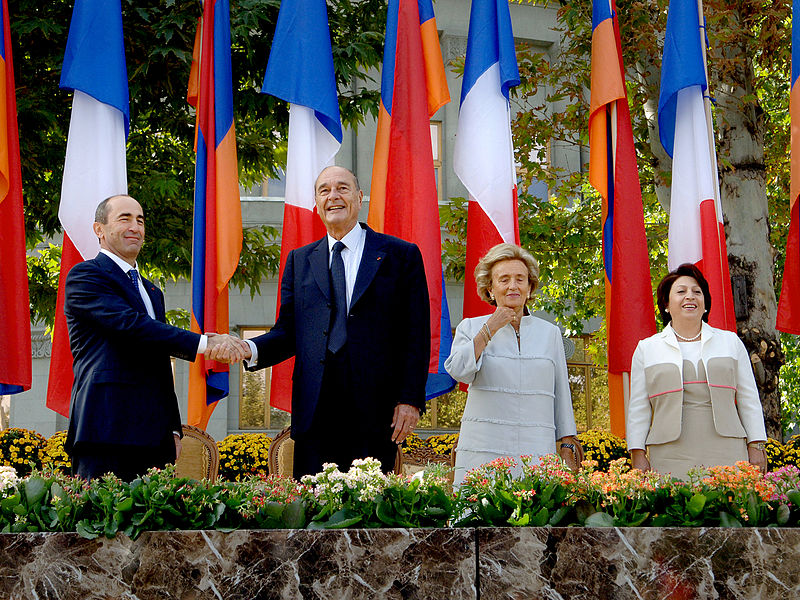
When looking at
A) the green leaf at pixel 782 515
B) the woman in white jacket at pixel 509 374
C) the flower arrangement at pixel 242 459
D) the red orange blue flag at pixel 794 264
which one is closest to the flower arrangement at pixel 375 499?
the green leaf at pixel 782 515

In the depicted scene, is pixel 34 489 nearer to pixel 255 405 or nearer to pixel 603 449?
pixel 603 449

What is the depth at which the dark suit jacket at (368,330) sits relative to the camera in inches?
156

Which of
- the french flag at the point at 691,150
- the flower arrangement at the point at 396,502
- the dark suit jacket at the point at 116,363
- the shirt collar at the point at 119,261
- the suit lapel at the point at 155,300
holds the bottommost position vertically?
the flower arrangement at the point at 396,502

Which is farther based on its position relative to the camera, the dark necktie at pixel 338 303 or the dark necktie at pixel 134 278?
the dark necktie at pixel 134 278

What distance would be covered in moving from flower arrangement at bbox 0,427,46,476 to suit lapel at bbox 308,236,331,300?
5.69 m

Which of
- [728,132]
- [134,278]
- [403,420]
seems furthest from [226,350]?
[728,132]

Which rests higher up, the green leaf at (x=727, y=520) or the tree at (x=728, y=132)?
the tree at (x=728, y=132)

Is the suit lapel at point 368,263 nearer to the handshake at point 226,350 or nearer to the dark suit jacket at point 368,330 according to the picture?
the dark suit jacket at point 368,330

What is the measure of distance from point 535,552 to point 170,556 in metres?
1.02

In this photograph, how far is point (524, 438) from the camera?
426 cm

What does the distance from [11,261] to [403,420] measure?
3.33m

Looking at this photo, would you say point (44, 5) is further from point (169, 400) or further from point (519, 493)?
point (519, 493)

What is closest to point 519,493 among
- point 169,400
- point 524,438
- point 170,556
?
point 170,556

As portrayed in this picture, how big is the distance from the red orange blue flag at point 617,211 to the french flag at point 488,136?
2.10ft
